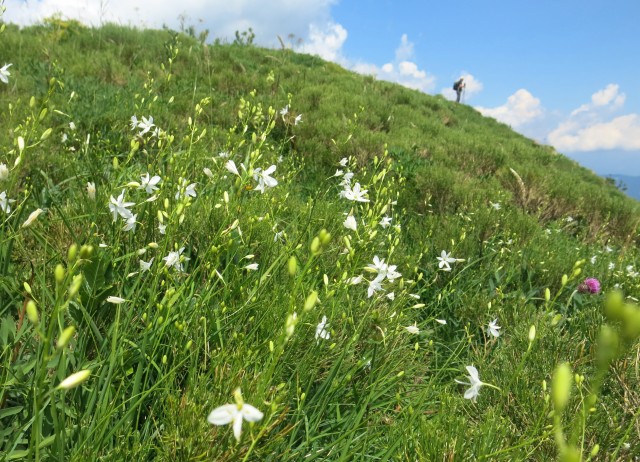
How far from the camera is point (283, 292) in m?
1.86

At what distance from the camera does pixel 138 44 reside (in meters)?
7.32

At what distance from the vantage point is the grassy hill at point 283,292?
126 centimetres

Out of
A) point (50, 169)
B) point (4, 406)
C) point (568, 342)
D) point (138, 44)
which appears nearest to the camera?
point (4, 406)

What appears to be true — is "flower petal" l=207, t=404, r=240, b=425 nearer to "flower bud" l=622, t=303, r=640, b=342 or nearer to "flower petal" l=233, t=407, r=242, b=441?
"flower petal" l=233, t=407, r=242, b=441

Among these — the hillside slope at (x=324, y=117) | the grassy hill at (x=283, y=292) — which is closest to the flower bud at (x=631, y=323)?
the grassy hill at (x=283, y=292)

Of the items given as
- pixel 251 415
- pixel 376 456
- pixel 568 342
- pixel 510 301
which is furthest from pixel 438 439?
pixel 510 301

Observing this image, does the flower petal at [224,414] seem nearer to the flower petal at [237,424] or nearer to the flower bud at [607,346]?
the flower petal at [237,424]

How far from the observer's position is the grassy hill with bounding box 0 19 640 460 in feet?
4.12

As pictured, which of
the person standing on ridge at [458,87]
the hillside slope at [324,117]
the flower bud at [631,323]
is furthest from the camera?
the person standing on ridge at [458,87]

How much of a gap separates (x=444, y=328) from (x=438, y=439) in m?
1.36

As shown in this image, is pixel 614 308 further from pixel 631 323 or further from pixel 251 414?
pixel 251 414

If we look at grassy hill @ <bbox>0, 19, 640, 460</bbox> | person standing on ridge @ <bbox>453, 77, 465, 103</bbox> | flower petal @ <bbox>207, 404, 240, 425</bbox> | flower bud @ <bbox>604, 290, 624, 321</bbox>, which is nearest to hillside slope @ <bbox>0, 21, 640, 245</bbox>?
grassy hill @ <bbox>0, 19, 640, 460</bbox>

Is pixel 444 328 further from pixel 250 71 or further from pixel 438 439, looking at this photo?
pixel 250 71

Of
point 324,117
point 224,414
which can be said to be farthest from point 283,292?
point 324,117
